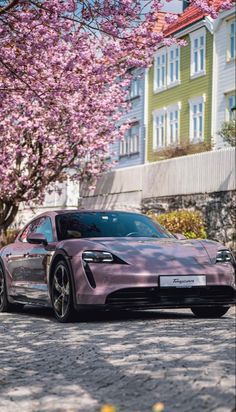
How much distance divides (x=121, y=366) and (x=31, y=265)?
213 inches

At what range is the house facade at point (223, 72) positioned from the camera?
3366cm

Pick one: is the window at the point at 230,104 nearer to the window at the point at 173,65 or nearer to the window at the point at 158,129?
the window at the point at 173,65

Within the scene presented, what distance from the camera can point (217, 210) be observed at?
71.3ft

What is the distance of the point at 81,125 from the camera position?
25.5 m

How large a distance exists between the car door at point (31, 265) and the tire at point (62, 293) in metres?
0.30

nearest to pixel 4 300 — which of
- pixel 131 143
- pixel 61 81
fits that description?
pixel 61 81

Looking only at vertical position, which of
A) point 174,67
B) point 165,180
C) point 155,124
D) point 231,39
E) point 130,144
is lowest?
point 165,180

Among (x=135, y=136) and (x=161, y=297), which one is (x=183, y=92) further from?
(x=161, y=297)

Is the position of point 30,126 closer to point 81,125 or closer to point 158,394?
point 81,125

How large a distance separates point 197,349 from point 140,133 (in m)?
35.1

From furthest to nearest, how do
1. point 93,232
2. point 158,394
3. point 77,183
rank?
point 77,183, point 93,232, point 158,394

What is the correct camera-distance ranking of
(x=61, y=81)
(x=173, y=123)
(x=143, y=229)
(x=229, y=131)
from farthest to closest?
(x=173, y=123) < (x=229, y=131) < (x=61, y=81) < (x=143, y=229)

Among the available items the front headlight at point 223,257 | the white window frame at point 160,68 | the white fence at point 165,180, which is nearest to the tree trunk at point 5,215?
the white fence at point 165,180

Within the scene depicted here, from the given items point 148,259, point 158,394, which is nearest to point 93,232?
point 148,259
